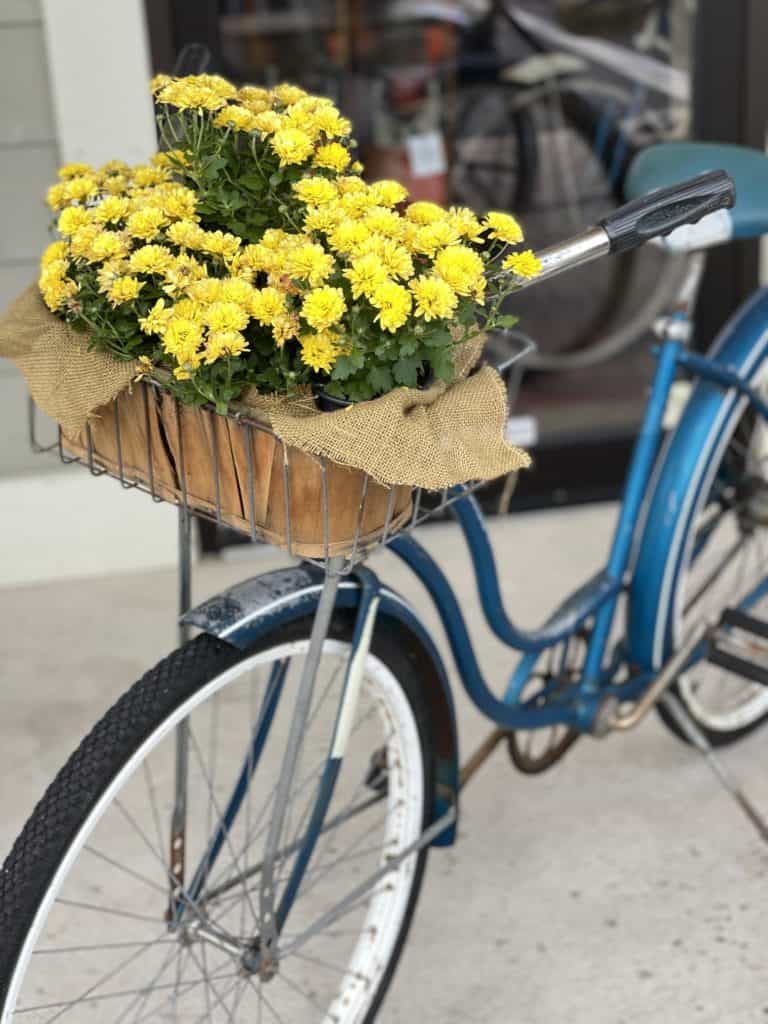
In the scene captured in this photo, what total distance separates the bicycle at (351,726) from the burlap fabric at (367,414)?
11 centimetres

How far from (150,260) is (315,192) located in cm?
17

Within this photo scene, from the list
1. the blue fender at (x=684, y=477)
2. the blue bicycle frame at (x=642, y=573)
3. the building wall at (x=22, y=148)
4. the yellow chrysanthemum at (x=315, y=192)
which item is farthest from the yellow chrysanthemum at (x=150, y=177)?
the building wall at (x=22, y=148)

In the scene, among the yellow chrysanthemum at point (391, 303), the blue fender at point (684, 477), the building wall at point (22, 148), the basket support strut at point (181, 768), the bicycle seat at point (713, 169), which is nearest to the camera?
the yellow chrysanthemum at point (391, 303)

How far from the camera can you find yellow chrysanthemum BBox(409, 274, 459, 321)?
116 centimetres

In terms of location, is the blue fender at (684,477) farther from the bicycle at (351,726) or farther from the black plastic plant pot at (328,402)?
the black plastic plant pot at (328,402)

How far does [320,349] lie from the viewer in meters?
1.19

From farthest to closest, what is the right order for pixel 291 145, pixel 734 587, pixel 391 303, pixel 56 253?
pixel 734 587 < pixel 56 253 < pixel 291 145 < pixel 391 303

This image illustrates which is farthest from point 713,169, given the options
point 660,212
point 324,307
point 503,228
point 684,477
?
point 324,307

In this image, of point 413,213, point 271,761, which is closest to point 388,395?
point 413,213

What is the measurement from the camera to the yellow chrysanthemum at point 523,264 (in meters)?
1.24

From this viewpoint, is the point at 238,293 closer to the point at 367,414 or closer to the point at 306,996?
the point at 367,414

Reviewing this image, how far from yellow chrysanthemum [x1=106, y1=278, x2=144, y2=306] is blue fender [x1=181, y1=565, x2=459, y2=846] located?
365mm

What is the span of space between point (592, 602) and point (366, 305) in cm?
92

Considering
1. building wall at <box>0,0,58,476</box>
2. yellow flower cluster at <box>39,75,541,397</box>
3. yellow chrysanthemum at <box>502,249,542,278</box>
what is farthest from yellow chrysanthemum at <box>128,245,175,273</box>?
building wall at <box>0,0,58,476</box>
